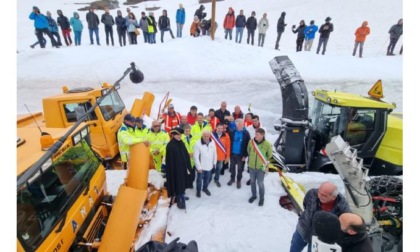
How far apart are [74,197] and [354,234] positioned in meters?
3.39

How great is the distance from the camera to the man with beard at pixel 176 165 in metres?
5.01

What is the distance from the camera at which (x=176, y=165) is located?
5.04 metres

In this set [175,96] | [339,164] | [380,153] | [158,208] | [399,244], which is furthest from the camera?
[175,96]

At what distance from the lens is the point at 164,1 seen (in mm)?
35719

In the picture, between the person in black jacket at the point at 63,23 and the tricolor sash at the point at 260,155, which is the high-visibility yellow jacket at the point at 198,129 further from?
the person in black jacket at the point at 63,23

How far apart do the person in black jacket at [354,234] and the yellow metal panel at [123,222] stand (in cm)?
271

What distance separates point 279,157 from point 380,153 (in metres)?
2.66

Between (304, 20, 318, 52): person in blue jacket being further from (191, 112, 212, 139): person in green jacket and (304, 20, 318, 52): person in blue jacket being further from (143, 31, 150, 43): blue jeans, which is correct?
(191, 112, 212, 139): person in green jacket

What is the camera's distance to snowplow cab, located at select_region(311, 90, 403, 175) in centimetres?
642

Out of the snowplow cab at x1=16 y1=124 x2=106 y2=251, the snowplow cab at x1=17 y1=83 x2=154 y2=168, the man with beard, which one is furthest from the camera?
the snowplow cab at x1=17 y1=83 x2=154 y2=168

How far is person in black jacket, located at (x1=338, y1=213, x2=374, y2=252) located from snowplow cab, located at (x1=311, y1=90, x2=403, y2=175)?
14.4 ft

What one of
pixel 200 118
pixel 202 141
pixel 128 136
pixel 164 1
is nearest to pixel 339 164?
pixel 202 141

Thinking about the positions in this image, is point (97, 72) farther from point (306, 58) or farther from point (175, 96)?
point (306, 58)

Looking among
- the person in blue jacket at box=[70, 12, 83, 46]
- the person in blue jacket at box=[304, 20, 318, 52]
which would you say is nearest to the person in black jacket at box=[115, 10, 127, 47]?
the person in blue jacket at box=[70, 12, 83, 46]
